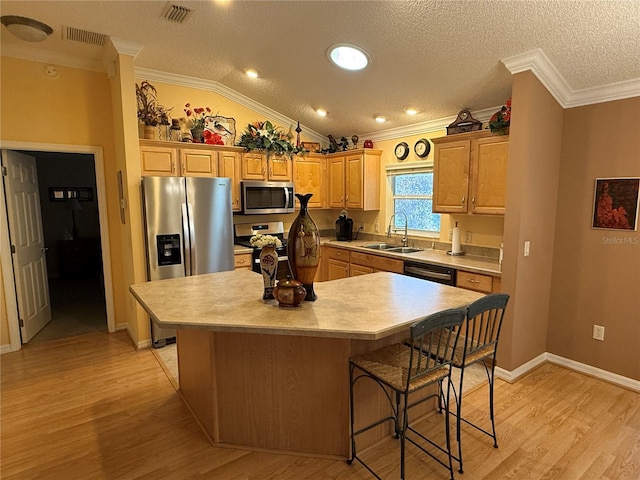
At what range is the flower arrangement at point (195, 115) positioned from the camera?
14.2 ft

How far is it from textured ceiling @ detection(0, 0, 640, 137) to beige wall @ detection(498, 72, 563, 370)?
32cm

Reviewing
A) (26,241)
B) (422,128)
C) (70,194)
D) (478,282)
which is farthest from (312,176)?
(70,194)

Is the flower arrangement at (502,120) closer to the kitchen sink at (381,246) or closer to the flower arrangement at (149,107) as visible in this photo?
the kitchen sink at (381,246)

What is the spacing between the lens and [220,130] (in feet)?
15.1

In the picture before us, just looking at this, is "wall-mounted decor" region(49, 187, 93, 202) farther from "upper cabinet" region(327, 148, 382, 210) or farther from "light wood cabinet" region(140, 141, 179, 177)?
"upper cabinet" region(327, 148, 382, 210)

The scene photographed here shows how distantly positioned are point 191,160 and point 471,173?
3.04 metres

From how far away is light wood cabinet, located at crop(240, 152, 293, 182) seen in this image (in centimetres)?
456

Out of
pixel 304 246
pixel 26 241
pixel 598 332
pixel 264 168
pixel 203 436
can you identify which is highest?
pixel 264 168

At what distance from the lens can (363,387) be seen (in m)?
2.19

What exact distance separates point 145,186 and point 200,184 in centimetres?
53

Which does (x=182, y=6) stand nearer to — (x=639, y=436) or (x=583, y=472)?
(x=583, y=472)

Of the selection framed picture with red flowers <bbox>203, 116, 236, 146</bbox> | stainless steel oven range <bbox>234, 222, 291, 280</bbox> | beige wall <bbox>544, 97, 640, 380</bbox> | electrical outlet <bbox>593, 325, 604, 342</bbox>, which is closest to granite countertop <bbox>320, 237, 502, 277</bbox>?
beige wall <bbox>544, 97, 640, 380</bbox>

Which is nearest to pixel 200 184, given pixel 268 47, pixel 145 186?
pixel 145 186

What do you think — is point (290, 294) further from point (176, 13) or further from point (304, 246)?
point (176, 13)
